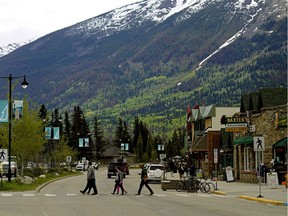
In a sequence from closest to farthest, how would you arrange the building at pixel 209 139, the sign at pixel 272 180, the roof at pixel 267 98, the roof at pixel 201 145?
the sign at pixel 272 180 → the roof at pixel 267 98 → the building at pixel 209 139 → the roof at pixel 201 145

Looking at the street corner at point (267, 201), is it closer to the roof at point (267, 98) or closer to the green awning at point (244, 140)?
the green awning at point (244, 140)

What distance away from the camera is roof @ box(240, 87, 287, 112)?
155 ft

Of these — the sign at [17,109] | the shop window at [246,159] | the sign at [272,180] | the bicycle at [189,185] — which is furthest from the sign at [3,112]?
the shop window at [246,159]

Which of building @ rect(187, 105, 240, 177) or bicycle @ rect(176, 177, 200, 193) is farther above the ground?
building @ rect(187, 105, 240, 177)

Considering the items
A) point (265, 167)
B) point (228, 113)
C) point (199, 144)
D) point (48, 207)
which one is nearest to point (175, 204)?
point (48, 207)

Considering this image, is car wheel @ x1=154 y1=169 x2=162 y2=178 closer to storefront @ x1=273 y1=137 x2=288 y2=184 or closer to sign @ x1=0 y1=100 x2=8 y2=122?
storefront @ x1=273 y1=137 x2=288 y2=184

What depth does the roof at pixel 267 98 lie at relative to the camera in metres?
47.3

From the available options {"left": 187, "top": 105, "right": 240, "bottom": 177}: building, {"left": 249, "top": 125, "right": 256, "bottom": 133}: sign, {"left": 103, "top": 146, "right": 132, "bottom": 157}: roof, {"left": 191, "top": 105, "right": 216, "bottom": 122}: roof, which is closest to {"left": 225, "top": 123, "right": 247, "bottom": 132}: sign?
{"left": 249, "top": 125, "right": 256, "bottom": 133}: sign

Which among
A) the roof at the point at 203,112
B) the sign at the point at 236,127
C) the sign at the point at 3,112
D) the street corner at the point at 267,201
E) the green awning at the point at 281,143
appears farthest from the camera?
the roof at the point at 203,112

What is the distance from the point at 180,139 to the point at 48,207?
5731 inches

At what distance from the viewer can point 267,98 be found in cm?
4756

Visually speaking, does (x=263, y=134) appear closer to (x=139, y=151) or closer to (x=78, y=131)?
(x=78, y=131)

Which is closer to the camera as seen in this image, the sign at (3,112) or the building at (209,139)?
the sign at (3,112)

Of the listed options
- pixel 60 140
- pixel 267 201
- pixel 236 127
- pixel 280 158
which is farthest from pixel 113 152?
pixel 267 201
